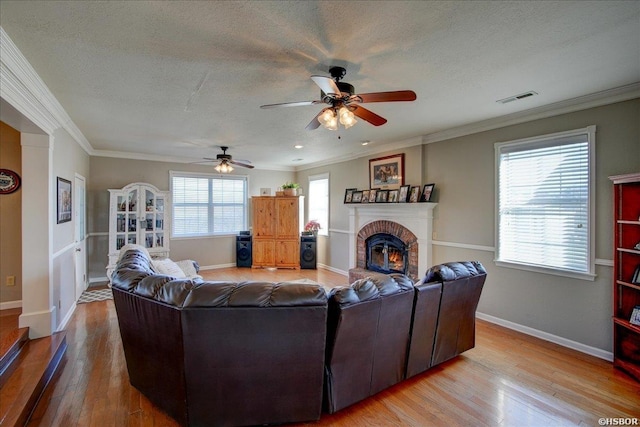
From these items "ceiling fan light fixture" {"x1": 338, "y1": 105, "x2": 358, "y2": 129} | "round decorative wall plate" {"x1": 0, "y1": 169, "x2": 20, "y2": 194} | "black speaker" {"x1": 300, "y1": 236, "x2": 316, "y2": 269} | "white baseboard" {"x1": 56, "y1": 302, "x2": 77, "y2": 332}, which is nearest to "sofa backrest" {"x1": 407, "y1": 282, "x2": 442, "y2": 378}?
"ceiling fan light fixture" {"x1": 338, "y1": 105, "x2": 358, "y2": 129}

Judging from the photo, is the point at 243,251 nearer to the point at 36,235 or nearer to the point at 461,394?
the point at 36,235

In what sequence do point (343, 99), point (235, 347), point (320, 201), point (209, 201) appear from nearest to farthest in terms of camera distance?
point (235, 347)
point (343, 99)
point (209, 201)
point (320, 201)

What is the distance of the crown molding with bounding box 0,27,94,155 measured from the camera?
2061mm

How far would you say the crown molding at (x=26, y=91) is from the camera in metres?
2.06

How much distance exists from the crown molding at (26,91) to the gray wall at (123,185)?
269 cm

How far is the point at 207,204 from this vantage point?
7012 mm

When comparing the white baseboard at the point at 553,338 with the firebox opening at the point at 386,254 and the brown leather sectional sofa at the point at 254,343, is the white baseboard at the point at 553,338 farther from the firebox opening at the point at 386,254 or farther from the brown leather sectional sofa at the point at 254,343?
the brown leather sectional sofa at the point at 254,343

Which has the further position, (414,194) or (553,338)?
(414,194)

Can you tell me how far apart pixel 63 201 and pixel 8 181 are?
79cm

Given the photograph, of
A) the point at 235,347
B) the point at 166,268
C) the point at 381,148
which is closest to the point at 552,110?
the point at 381,148

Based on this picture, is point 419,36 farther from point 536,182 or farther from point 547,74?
point 536,182

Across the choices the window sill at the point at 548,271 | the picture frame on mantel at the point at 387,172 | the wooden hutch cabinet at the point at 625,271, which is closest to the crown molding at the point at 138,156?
the picture frame on mantel at the point at 387,172

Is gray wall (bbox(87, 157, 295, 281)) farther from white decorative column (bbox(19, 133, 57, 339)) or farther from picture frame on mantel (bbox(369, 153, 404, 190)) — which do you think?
picture frame on mantel (bbox(369, 153, 404, 190))

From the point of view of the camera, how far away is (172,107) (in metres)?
3.30
